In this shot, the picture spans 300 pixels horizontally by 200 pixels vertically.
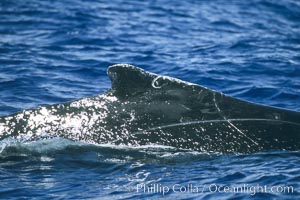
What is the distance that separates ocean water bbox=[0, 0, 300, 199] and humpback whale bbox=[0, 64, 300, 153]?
17 centimetres

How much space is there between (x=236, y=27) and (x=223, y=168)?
43.5 feet

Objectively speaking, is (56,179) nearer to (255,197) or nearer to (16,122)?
(16,122)

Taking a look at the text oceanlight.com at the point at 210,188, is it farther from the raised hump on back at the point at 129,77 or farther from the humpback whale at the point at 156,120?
the raised hump on back at the point at 129,77

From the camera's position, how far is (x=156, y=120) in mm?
8852

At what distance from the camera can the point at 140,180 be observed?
319 inches

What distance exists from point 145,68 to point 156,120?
7.27 metres

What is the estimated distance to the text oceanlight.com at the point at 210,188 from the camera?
25.4 ft

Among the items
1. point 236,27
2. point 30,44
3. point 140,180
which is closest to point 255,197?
point 140,180

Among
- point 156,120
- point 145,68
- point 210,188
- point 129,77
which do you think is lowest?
point 210,188

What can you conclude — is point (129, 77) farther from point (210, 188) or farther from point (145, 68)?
point (145, 68)

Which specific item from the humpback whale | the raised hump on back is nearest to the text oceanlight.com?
the humpback whale

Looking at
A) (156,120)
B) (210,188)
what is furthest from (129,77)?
(210,188)

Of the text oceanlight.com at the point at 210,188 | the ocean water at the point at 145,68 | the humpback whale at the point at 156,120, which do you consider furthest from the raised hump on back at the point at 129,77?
the text oceanlight.com at the point at 210,188

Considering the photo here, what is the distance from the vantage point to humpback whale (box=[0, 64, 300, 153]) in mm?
8766
